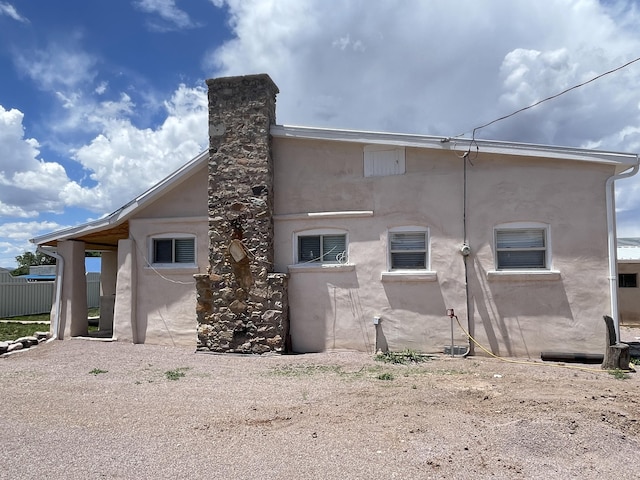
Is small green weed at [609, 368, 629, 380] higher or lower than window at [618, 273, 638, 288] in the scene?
lower

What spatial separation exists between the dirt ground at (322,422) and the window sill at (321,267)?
7.49ft

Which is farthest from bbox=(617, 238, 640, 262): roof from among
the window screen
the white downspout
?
the window screen

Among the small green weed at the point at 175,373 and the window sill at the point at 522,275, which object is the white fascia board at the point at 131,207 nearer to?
the small green weed at the point at 175,373

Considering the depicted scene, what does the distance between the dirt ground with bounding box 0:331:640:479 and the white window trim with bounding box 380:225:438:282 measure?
6.39 ft

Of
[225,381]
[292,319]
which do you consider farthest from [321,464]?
[292,319]

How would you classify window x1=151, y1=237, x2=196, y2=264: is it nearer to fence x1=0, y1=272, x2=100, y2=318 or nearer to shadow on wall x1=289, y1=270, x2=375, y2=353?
shadow on wall x1=289, y1=270, x2=375, y2=353

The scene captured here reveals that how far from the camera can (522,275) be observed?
10.1 m

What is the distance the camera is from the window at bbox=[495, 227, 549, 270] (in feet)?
33.6

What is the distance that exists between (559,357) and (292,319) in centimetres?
556

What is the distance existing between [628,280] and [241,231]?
556 inches

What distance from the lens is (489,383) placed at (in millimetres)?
7883

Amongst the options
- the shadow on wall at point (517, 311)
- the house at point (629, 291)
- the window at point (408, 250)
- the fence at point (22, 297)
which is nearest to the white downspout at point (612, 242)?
the shadow on wall at point (517, 311)

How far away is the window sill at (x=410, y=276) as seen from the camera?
10531 mm

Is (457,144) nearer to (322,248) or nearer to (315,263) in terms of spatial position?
(322,248)
